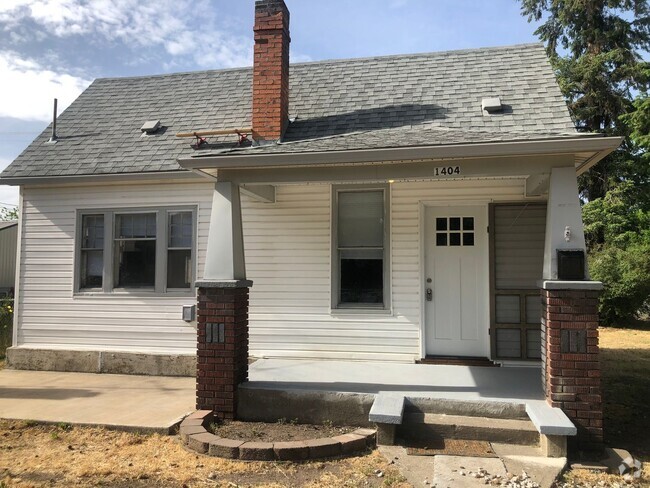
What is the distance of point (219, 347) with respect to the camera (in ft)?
17.6

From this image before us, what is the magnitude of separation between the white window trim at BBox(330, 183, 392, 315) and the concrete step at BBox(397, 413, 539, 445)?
2.31 metres

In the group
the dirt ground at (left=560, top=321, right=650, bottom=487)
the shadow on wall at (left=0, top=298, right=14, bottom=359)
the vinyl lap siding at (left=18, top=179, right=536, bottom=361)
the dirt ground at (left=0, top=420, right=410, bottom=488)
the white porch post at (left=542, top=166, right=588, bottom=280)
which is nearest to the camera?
the dirt ground at (left=0, top=420, right=410, bottom=488)

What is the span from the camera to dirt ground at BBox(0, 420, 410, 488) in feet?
13.1

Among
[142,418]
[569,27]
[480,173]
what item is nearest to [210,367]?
[142,418]

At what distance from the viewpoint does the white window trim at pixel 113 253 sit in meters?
7.67

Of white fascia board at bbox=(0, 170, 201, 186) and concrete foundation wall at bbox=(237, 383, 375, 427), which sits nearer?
concrete foundation wall at bbox=(237, 383, 375, 427)

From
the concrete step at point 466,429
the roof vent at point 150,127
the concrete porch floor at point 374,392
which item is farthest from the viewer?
the roof vent at point 150,127

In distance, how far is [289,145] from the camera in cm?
577

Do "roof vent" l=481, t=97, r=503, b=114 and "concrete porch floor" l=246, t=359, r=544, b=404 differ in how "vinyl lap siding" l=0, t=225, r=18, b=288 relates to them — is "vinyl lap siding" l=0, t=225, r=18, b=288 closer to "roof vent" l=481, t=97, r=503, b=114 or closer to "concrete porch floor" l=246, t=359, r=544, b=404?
"concrete porch floor" l=246, t=359, r=544, b=404

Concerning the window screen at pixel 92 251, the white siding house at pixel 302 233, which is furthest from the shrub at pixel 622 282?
the window screen at pixel 92 251

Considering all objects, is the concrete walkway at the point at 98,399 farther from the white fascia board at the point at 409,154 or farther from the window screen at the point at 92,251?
the white fascia board at the point at 409,154

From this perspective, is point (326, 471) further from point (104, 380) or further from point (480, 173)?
point (104, 380)

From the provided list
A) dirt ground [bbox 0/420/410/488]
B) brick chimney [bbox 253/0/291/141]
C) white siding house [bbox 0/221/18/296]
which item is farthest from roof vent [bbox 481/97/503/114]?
white siding house [bbox 0/221/18/296]

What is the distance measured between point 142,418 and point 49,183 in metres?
4.52
